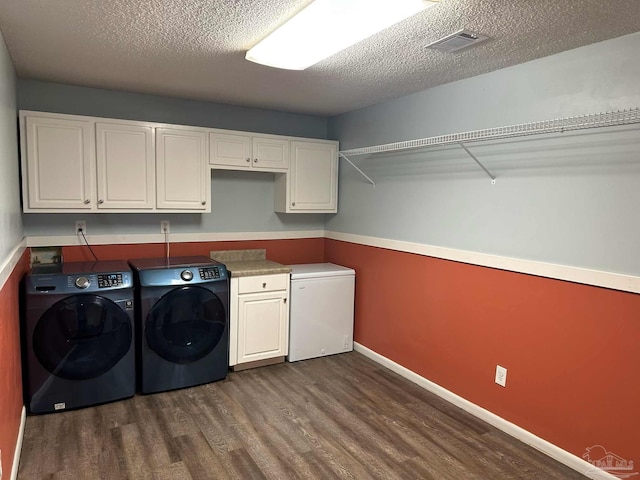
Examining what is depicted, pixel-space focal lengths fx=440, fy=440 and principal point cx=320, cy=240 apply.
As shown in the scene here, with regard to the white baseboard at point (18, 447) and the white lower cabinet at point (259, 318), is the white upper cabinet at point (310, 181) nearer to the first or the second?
the white lower cabinet at point (259, 318)

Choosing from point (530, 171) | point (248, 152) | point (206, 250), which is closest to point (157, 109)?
point (248, 152)

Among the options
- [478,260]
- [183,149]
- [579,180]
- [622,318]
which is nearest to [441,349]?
[478,260]

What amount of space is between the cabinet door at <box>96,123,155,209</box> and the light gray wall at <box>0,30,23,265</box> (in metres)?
0.53

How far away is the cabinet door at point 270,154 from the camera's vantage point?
12.5 ft

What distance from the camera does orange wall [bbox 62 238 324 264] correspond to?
11.4ft

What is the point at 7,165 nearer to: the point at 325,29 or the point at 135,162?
the point at 135,162

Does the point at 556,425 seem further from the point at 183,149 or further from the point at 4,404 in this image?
the point at 183,149

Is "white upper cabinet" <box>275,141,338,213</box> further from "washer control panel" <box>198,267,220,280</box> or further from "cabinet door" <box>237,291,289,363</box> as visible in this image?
"washer control panel" <box>198,267,220,280</box>

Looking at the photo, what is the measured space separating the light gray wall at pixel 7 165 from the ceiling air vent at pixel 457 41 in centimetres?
220

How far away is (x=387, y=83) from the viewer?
3.10 m

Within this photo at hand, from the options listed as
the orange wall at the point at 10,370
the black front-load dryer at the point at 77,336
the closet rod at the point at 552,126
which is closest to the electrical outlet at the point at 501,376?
the closet rod at the point at 552,126

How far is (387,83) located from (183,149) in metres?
1.65

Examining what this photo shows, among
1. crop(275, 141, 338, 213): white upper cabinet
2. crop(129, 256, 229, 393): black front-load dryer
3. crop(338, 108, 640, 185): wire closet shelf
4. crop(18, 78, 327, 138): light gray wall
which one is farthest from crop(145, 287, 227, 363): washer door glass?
crop(338, 108, 640, 185): wire closet shelf

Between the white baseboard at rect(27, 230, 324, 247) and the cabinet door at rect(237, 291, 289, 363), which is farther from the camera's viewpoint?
the cabinet door at rect(237, 291, 289, 363)
